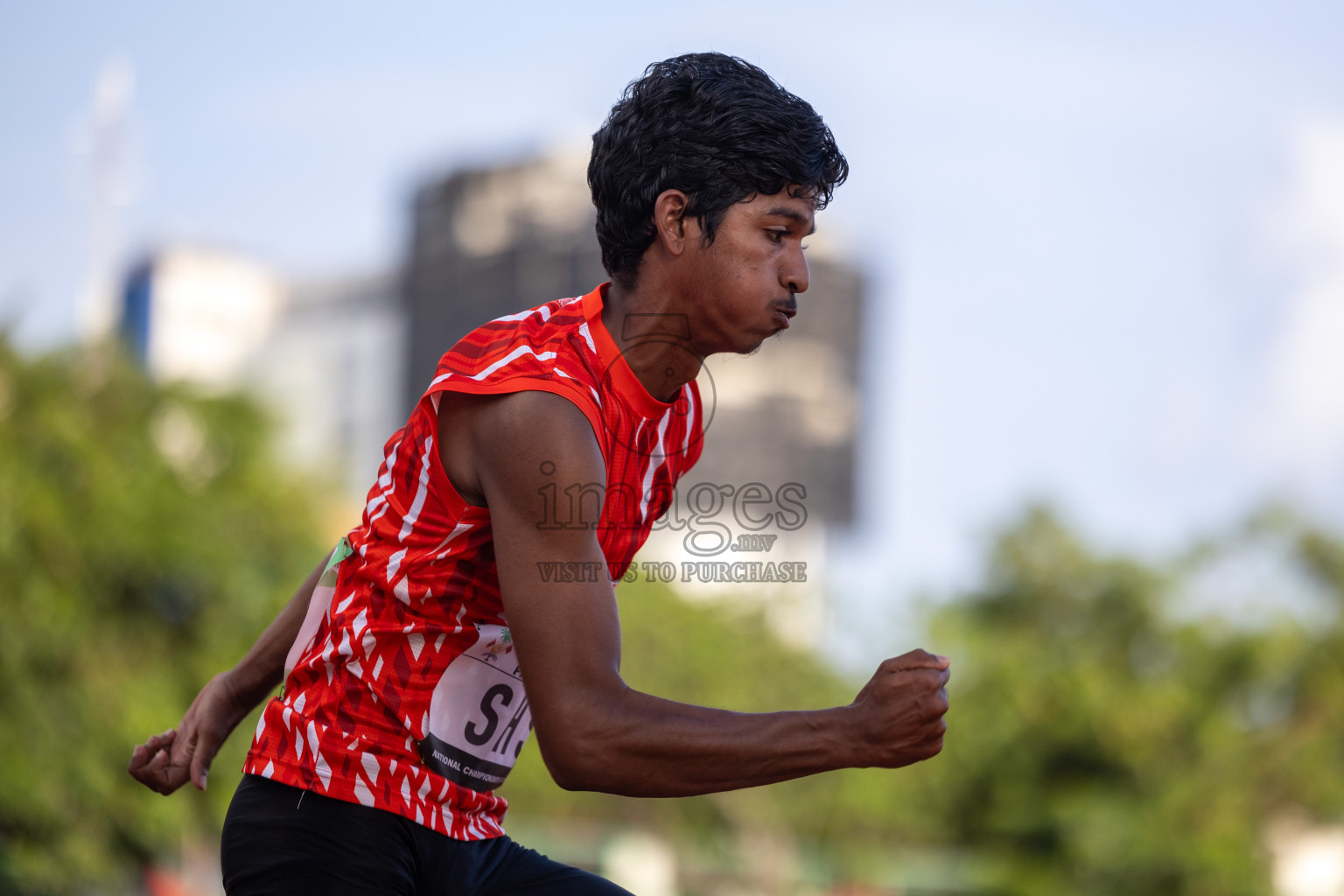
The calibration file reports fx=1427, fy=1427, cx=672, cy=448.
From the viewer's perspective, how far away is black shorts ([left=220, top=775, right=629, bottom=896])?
2.31 m

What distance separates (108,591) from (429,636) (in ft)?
39.2

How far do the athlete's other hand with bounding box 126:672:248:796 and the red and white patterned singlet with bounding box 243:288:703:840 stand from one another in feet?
1.31

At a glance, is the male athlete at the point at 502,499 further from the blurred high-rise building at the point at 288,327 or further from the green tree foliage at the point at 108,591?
the blurred high-rise building at the point at 288,327

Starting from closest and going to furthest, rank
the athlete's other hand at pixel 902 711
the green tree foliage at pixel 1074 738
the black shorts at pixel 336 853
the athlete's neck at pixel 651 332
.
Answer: the athlete's other hand at pixel 902 711 < the black shorts at pixel 336 853 < the athlete's neck at pixel 651 332 < the green tree foliage at pixel 1074 738

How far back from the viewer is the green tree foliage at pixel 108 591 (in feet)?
39.3

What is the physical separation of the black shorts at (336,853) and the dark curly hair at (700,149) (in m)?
1.00

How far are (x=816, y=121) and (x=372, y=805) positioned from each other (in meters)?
1.35

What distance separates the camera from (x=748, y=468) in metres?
64.6

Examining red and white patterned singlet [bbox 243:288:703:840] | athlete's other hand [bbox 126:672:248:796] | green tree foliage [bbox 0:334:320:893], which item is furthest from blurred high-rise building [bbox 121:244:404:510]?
red and white patterned singlet [bbox 243:288:703:840]

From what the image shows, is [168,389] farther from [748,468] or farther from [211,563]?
[748,468]

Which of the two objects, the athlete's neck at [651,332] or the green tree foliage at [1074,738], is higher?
the athlete's neck at [651,332]

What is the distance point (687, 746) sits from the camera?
2.02 meters

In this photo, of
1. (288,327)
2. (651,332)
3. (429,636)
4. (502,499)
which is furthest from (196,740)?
(288,327)

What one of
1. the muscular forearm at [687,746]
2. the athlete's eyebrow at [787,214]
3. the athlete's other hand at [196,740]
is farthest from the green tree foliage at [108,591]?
the athlete's eyebrow at [787,214]
